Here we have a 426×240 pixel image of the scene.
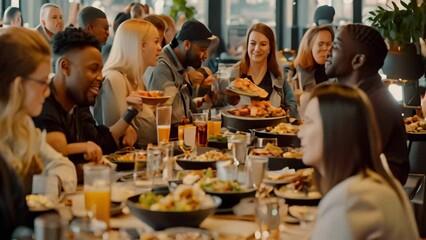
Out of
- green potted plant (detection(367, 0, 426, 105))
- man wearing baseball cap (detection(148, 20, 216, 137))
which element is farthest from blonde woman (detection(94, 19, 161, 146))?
green potted plant (detection(367, 0, 426, 105))

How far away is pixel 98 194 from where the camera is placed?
3057mm

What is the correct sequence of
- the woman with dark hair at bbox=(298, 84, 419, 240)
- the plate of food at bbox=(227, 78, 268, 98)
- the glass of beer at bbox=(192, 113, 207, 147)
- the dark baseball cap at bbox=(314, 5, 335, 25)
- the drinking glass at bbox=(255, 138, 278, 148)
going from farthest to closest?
the dark baseball cap at bbox=(314, 5, 335, 25)
the plate of food at bbox=(227, 78, 268, 98)
the glass of beer at bbox=(192, 113, 207, 147)
the drinking glass at bbox=(255, 138, 278, 148)
the woman with dark hair at bbox=(298, 84, 419, 240)

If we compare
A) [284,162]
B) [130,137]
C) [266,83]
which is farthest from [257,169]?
[266,83]

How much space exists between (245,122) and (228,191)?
96.1 inches

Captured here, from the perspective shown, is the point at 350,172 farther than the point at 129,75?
No

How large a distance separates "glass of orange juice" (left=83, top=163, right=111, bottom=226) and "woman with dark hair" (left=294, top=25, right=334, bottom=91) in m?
4.67

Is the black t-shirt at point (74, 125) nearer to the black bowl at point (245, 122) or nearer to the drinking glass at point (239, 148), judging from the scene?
the drinking glass at point (239, 148)

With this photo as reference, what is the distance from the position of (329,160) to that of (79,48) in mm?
1929

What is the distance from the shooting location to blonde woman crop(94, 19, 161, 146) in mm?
5285

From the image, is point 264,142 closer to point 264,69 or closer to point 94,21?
point 264,69

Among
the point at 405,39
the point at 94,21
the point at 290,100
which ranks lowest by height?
the point at 290,100

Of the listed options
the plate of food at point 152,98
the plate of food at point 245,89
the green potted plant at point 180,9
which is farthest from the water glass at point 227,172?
the green potted plant at point 180,9

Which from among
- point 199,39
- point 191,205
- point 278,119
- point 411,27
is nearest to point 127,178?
point 191,205

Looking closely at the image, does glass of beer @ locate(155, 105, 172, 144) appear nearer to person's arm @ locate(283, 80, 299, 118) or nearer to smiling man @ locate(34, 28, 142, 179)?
smiling man @ locate(34, 28, 142, 179)
